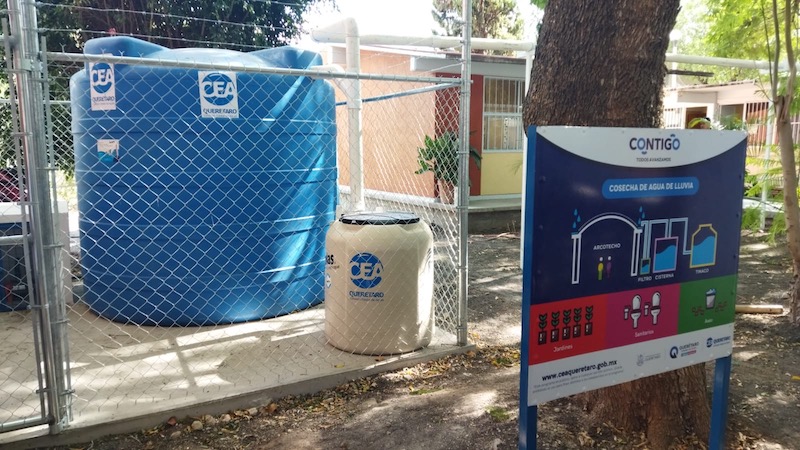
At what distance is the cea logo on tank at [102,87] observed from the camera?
472 cm

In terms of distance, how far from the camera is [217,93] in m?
4.79

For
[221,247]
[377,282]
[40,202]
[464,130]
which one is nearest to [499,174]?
[464,130]

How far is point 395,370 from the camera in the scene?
4.28 metres

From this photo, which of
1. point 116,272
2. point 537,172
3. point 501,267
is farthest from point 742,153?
point 501,267

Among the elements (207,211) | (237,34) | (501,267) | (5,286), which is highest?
(237,34)

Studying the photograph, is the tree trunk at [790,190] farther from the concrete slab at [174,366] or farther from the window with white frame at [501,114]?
the window with white frame at [501,114]

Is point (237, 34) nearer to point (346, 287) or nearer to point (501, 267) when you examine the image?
point (501, 267)

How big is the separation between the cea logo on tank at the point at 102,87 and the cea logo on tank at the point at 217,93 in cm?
72

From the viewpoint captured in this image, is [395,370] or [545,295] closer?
[545,295]

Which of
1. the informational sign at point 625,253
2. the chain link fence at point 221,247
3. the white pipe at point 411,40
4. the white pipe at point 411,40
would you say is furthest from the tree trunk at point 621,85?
the white pipe at point 411,40

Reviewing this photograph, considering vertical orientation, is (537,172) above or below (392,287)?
above

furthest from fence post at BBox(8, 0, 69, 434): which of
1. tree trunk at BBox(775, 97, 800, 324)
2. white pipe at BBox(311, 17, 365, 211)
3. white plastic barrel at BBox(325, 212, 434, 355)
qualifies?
tree trunk at BBox(775, 97, 800, 324)

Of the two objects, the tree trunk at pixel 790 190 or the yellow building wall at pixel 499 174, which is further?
the yellow building wall at pixel 499 174

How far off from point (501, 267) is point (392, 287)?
4.05 meters
